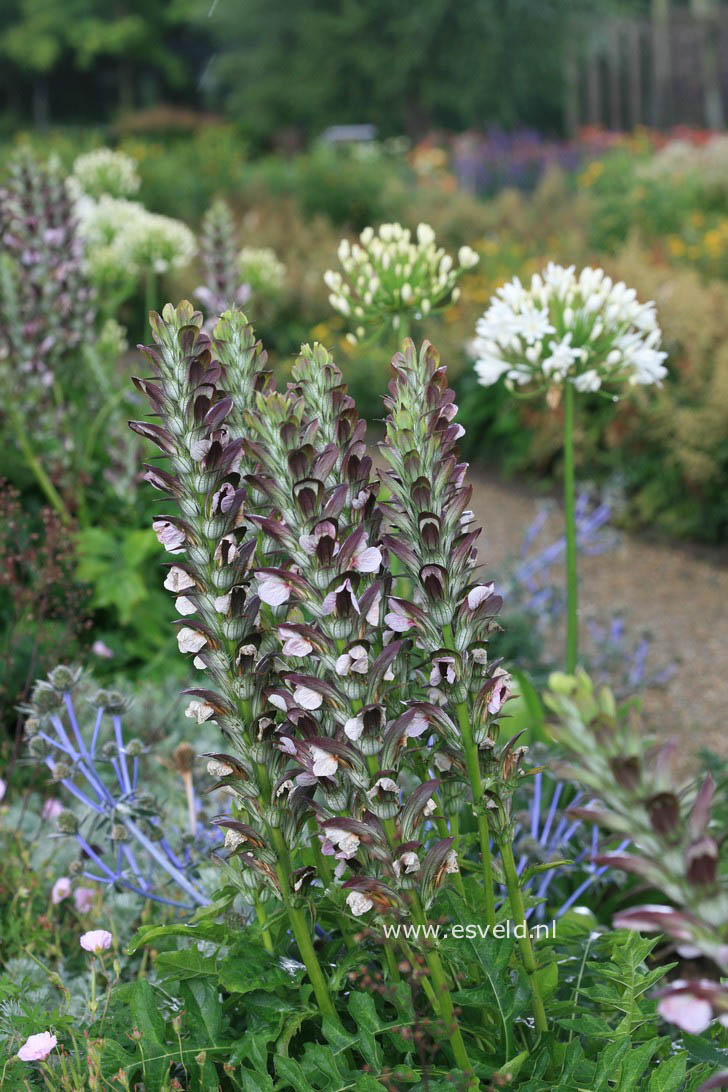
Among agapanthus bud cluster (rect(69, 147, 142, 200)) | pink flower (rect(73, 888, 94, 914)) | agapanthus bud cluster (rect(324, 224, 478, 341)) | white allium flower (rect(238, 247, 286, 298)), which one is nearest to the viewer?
pink flower (rect(73, 888, 94, 914))

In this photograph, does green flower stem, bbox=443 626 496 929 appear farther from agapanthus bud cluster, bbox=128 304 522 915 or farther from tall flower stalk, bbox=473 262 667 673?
tall flower stalk, bbox=473 262 667 673

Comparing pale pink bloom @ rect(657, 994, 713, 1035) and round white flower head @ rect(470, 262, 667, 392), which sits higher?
round white flower head @ rect(470, 262, 667, 392)

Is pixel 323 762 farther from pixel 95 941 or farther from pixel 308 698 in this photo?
pixel 95 941

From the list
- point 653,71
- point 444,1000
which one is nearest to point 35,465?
point 444,1000

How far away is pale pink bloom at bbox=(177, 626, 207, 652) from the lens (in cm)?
155

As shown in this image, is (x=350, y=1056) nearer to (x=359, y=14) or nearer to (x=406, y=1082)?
(x=406, y=1082)

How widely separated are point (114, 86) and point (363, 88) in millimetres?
20025

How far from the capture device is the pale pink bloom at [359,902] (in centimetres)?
148

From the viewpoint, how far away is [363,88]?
26125 mm

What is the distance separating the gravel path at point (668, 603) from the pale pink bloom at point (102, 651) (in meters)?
1.91

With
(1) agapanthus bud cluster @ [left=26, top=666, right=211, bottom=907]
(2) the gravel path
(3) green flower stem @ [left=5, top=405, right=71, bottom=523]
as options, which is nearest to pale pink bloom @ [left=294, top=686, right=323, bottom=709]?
(1) agapanthus bud cluster @ [left=26, top=666, right=211, bottom=907]

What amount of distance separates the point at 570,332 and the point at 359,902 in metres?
1.74

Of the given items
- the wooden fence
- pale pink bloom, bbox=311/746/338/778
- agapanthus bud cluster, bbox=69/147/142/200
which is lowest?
pale pink bloom, bbox=311/746/338/778

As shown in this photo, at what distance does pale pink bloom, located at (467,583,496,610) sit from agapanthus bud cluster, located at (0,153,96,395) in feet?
9.54
